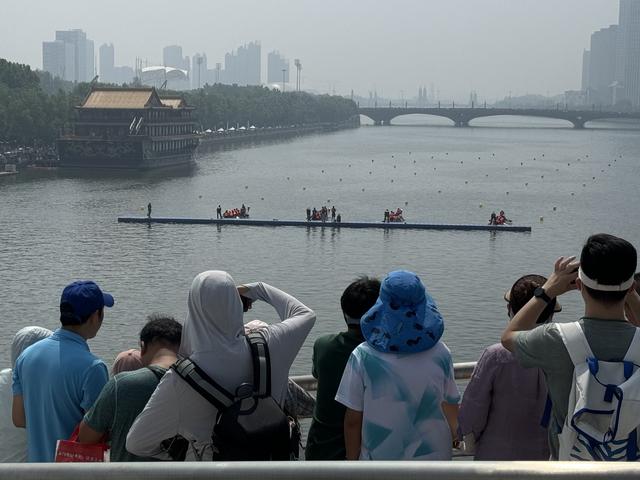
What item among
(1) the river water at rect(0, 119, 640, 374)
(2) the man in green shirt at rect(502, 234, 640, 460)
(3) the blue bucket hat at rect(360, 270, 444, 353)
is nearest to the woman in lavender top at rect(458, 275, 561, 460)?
(3) the blue bucket hat at rect(360, 270, 444, 353)

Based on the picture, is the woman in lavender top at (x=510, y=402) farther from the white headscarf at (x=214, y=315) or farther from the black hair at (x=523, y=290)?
the white headscarf at (x=214, y=315)

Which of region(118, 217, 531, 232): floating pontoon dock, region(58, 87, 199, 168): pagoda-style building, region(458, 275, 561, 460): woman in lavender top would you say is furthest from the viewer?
region(58, 87, 199, 168): pagoda-style building

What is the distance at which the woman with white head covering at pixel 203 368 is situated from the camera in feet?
12.5

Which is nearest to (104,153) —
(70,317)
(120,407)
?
(70,317)

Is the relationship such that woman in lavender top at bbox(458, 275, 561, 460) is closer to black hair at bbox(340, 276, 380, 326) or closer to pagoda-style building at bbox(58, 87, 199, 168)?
black hair at bbox(340, 276, 380, 326)

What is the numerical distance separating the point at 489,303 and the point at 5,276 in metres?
14.0

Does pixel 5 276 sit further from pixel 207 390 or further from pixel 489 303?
pixel 207 390

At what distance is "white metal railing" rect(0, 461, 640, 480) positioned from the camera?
2.91m

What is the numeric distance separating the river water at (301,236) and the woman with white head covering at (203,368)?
572 inches

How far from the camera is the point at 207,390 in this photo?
382 cm

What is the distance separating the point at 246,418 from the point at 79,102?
84.5 metres

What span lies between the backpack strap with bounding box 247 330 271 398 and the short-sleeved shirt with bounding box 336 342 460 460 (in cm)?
31

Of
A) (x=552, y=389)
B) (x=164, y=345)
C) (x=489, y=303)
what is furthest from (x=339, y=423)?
(x=489, y=303)

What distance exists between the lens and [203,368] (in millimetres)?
3887
